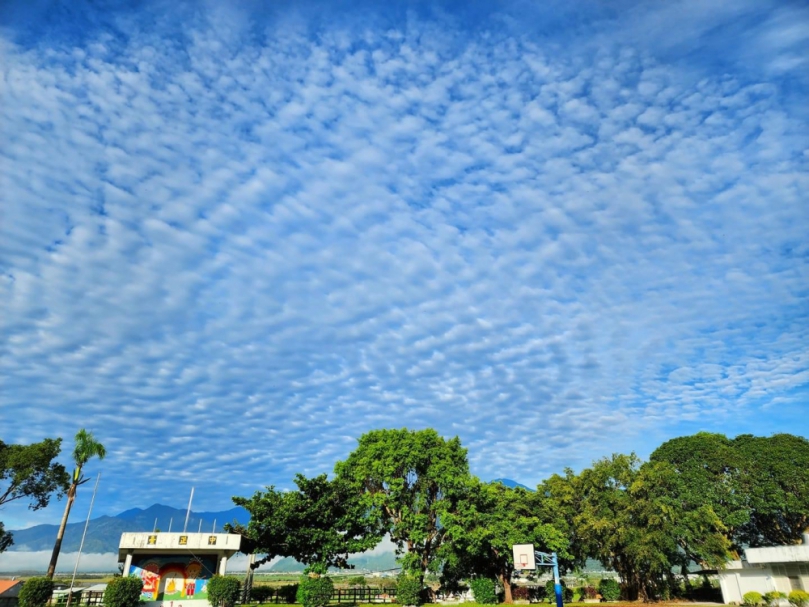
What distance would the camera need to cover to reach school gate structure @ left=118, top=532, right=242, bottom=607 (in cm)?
3086

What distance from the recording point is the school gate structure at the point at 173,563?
30859mm

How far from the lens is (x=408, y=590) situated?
114ft

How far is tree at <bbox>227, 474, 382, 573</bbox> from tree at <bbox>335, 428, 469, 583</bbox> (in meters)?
1.61

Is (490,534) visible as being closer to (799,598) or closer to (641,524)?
(641,524)

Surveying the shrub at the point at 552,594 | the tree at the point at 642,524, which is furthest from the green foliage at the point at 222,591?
the tree at the point at 642,524

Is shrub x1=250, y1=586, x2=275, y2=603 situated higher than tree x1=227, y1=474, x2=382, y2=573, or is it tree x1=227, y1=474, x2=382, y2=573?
tree x1=227, y1=474, x2=382, y2=573

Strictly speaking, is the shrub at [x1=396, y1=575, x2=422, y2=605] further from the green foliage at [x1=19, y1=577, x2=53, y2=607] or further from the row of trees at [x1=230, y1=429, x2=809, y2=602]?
the green foliage at [x1=19, y1=577, x2=53, y2=607]

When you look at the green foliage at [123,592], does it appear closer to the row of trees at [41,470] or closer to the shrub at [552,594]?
the row of trees at [41,470]

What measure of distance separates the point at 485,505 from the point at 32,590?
2841cm

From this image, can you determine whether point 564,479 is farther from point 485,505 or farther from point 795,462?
point 795,462

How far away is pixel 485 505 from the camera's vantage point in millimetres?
38875

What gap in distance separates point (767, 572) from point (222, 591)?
34.5 meters

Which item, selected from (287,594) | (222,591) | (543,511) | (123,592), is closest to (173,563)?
(123,592)

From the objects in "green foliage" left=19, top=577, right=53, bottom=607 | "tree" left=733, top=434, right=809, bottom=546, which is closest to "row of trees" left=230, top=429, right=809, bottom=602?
"tree" left=733, top=434, right=809, bottom=546
